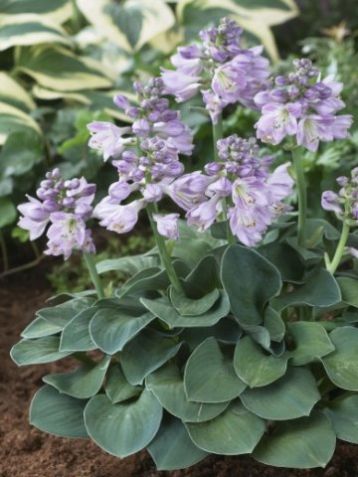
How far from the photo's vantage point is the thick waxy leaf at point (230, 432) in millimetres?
1565

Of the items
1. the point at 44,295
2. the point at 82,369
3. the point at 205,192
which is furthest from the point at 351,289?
the point at 44,295

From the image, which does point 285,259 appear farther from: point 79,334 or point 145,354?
point 79,334

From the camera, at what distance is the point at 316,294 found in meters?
1.78

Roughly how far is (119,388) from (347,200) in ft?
2.21

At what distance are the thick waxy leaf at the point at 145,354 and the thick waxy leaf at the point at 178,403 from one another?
3 cm

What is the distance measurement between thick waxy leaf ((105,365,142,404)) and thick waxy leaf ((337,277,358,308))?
1.72 feet

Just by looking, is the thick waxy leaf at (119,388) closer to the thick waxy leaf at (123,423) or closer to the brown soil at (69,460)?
the thick waxy leaf at (123,423)

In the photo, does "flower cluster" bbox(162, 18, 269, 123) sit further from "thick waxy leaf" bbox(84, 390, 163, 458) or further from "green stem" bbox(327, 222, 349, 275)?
"thick waxy leaf" bbox(84, 390, 163, 458)

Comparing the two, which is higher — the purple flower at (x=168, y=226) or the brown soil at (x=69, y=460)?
the purple flower at (x=168, y=226)

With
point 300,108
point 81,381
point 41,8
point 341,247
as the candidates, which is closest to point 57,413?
point 81,381

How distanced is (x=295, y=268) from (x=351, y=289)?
177mm

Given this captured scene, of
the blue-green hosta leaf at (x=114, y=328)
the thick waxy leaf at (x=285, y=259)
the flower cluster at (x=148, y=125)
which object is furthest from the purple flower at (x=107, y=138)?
the thick waxy leaf at (x=285, y=259)

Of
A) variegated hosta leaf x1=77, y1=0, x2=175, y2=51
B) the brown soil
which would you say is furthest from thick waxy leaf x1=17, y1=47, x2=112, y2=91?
the brown soil

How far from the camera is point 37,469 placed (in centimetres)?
185
